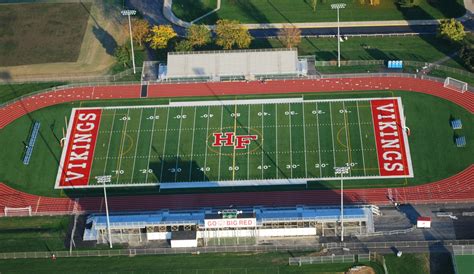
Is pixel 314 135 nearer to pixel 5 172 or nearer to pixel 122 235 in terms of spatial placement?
pixel 122 235

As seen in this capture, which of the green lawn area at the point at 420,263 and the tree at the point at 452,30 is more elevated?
the tree at the point at 452,30

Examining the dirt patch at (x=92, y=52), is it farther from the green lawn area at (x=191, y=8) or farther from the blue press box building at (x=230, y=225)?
the blue press box building at (x=230, y=225)

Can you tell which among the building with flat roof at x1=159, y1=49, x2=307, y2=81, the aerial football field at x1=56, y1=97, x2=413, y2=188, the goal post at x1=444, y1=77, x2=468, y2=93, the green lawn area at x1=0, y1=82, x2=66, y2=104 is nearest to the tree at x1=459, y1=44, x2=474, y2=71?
the goal post at x1=444, y1=77, x2=468, y2=93

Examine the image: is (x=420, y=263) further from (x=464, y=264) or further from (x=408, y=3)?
(x=408, y=3)

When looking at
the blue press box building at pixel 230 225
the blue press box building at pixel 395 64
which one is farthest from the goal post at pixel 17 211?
the blue press box building at pixel 395 64

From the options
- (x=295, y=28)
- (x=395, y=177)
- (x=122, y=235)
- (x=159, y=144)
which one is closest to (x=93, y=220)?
(x=122, y=235)
